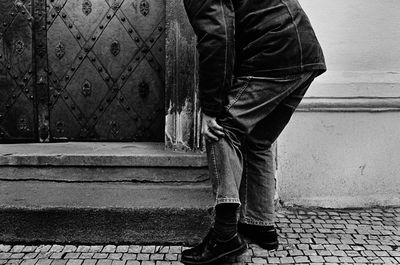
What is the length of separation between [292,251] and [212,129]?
97 centimetres

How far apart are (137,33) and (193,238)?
192 centimetres

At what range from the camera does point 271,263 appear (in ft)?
9.53

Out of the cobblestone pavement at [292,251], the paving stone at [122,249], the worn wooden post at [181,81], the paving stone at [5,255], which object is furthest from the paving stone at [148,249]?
the worn wooden post at [181,81]

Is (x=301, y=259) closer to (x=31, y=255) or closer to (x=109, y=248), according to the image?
(x=109, y=248)

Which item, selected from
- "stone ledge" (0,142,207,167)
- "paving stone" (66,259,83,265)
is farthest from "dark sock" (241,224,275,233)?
"paving stone" (66,259,83,265)

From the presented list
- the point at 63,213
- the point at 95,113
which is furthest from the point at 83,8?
the point at 63,213

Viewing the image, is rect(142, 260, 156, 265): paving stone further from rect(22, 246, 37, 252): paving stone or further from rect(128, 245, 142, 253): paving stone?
rect(22, 246, 37, 252): paving stone

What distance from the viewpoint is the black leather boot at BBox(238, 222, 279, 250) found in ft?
10.2

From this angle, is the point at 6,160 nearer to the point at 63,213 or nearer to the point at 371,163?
the point at 63,213

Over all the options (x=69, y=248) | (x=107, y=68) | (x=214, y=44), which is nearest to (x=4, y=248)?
(x=69, y=248)

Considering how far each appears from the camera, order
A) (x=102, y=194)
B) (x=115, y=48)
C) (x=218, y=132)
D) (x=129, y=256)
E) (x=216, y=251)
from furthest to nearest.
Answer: (x=115, y=48) → (x=102, y=194) → (x=129, y=256) → (x=216, y=251) → (x=218, y=132)

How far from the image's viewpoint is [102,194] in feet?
11.3

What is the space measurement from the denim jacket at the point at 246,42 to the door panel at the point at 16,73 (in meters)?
2.24

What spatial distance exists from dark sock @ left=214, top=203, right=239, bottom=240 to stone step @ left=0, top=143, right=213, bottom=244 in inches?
17.6
